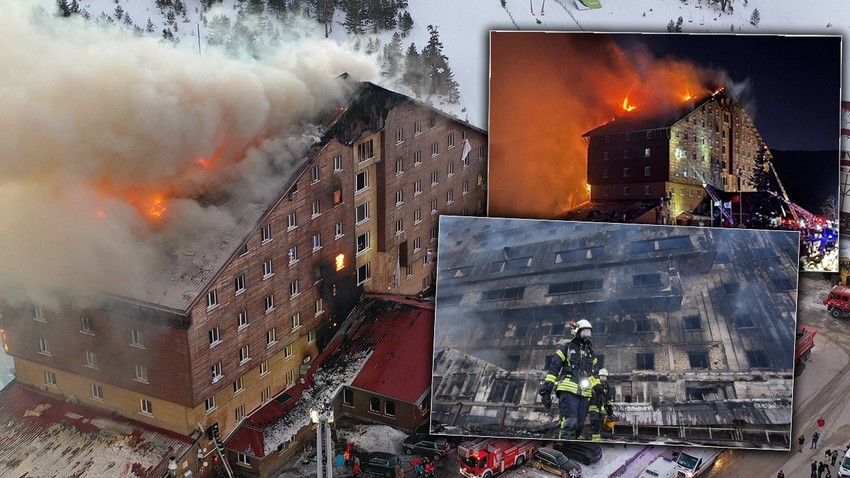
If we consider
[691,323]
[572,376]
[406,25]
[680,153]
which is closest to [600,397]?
[572,376]

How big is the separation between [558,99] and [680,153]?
16.3ft

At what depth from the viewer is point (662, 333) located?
32.0 meters

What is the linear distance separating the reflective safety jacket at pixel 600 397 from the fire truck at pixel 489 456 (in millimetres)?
3748

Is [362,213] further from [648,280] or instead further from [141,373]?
[648,280]

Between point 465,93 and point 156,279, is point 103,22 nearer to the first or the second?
point 465,93

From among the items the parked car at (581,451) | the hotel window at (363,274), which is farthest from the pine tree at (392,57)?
the parked car at (581,451)

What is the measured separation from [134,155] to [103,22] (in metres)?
31.0

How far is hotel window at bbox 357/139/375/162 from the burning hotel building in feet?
26.2

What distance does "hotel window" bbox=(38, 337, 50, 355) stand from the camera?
35375 millimetres

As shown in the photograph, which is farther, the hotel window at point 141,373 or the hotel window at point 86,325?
the hotel window at point 86,325

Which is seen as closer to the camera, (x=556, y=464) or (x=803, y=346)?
(x=556, y=464)

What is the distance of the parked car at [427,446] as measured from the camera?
3534cm

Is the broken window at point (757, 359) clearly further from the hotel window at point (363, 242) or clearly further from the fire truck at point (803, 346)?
the hotel window at point (363, 242)

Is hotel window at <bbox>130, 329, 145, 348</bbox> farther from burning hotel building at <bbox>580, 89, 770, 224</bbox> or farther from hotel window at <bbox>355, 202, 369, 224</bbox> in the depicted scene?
burning hotel building at <bbox>580, 89, 770, 224</bbox>
